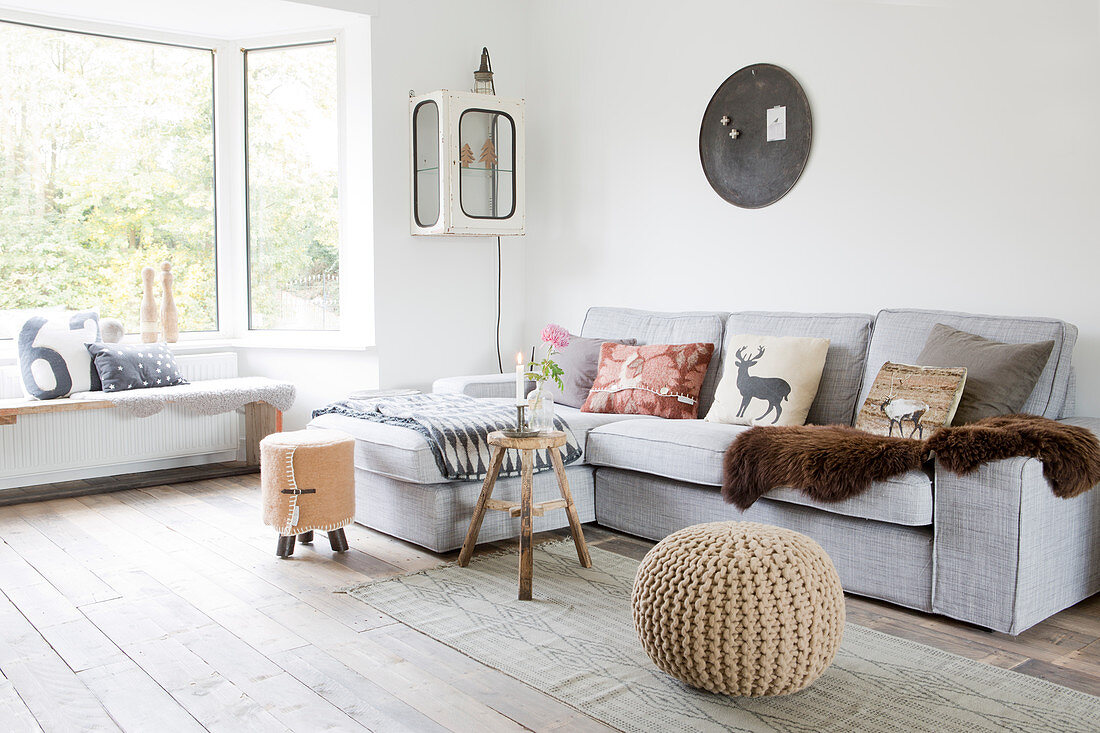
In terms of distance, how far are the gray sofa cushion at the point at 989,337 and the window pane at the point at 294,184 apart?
2987mm

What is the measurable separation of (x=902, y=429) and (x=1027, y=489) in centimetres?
57

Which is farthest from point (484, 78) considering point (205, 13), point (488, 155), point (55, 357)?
point (55, 357)

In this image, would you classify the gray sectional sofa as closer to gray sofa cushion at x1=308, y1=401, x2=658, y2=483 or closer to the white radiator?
gray sofa cushion at x1=308, y1=401, x2=658, y2=483

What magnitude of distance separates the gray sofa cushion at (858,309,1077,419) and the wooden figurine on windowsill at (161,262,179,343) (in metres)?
3.55

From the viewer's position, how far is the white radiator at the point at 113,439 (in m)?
4.45

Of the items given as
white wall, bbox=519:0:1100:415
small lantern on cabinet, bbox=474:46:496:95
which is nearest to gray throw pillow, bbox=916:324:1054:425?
white wall, bbox=519:0:1100:415

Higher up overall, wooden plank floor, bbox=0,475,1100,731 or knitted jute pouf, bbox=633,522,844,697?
knitted jute pouf, bbox=633,522,844,697

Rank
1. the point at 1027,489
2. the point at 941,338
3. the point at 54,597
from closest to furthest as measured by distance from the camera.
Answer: the point at 1027,489 < the point at 54,597 < the point at 941,338

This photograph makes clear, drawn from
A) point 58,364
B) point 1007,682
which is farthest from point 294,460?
point 1007,682

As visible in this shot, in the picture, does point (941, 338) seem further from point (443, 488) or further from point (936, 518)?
point (443, 488)

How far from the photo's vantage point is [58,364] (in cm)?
441

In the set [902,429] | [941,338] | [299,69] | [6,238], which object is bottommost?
[902,429]

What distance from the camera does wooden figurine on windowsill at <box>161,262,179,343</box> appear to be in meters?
5.10

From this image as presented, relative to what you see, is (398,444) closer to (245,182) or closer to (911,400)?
(911,400)
